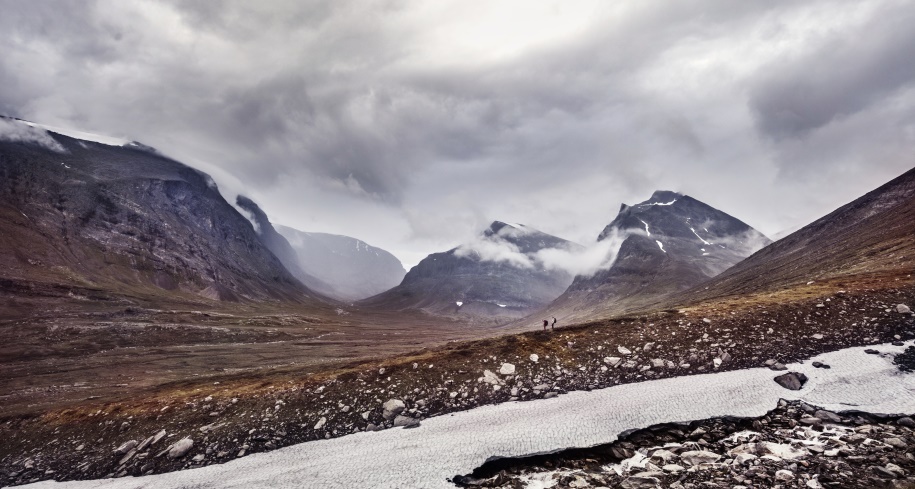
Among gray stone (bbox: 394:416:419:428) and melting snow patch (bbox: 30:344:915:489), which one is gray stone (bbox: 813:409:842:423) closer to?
melting snow patch (bbox: 30:344:915:489)

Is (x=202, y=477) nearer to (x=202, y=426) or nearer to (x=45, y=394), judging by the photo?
(x=202, y=426)

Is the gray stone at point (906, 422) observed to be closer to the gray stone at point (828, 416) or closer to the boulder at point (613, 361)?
the gray stone at point (828, 416)

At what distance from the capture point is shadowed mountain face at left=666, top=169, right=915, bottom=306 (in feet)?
197

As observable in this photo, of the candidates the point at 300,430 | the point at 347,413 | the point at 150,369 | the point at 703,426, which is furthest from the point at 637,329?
the point at 150,369

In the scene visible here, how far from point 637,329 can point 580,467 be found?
57.1 feet

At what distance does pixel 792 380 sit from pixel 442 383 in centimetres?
2040

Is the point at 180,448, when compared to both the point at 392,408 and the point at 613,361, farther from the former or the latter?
the point at 613,361

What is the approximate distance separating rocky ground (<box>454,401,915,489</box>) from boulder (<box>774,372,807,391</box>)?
2090 millimetres

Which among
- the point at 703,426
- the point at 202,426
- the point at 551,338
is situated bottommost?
the point at 202,426

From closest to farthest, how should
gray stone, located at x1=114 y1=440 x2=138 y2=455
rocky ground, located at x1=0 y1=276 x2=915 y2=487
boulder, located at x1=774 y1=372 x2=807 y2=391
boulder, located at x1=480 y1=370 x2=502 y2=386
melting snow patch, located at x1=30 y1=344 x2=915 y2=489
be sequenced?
melting snow patch, located at x1=30 y1=344 x2=915 y2=489
boulder, located at x1=774 y1=372 x2=807 y2=391
rocky ground, located at x1=0 y1=276 x2=915 y2=487
gray stone, located at x1=114 y1=440 x2=138 y2=455
boulder, located at x1=480 y1=370 x2=502 y2=386

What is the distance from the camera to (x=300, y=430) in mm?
25188

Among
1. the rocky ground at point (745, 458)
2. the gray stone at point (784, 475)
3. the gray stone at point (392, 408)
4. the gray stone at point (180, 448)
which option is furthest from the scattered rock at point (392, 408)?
the gray stone at point (784, 475)

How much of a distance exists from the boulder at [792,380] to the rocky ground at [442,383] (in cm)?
218

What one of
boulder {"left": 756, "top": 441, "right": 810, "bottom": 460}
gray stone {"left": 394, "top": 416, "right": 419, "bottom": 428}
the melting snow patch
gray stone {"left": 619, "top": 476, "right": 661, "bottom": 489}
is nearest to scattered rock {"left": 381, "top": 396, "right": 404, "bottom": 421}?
gray stone {"left": 394, "top": 416, "right": 419, "bottom": 428}
